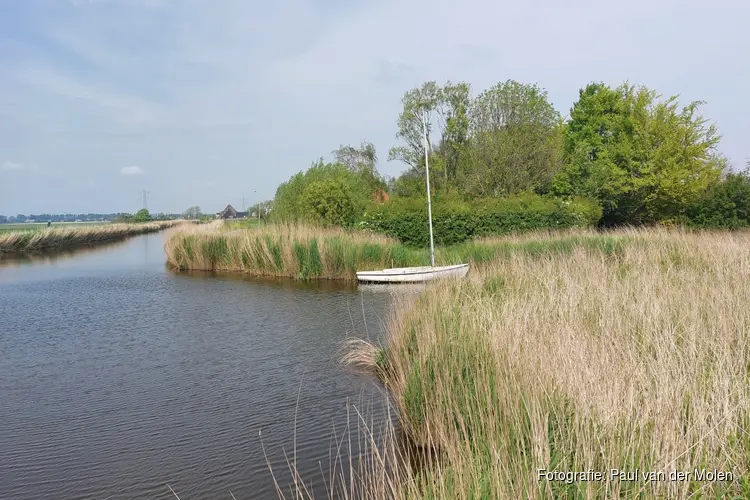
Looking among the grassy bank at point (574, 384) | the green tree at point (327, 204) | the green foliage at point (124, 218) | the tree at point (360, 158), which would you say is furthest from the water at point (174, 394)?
the green foliage at point (124, 218)

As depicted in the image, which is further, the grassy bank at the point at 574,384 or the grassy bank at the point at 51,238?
the grassy bank at the point at 51,238

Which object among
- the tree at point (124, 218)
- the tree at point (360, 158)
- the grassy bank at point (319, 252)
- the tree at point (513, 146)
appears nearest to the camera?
the grassy bank at point (319, 252)

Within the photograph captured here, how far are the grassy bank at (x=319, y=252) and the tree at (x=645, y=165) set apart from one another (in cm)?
1143

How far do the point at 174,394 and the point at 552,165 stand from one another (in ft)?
76.0

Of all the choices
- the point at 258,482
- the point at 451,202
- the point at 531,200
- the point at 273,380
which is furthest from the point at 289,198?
the point at 258,482

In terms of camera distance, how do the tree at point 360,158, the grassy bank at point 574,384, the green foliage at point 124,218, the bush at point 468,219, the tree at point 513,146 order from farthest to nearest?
the green foliage at point 124,218 → the tree at point 360,158 → the tree at point 513,146 → the bush at point 468,219 → the grassy bank at point 574,384

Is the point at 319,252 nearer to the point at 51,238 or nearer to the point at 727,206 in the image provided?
the point at 727,206

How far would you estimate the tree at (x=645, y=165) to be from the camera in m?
25.7

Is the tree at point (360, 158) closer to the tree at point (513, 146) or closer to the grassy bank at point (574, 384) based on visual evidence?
the tree at point (513, 146)

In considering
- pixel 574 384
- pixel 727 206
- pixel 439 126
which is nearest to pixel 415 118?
pixel 439 126

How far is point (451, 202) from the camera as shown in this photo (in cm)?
2089

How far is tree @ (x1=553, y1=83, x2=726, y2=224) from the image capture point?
25.7m

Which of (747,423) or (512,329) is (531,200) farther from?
(747,423)

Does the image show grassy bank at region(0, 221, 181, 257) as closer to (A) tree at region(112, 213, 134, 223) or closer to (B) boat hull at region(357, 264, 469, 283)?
(A) tree at region(112, 213, 134, 223)
